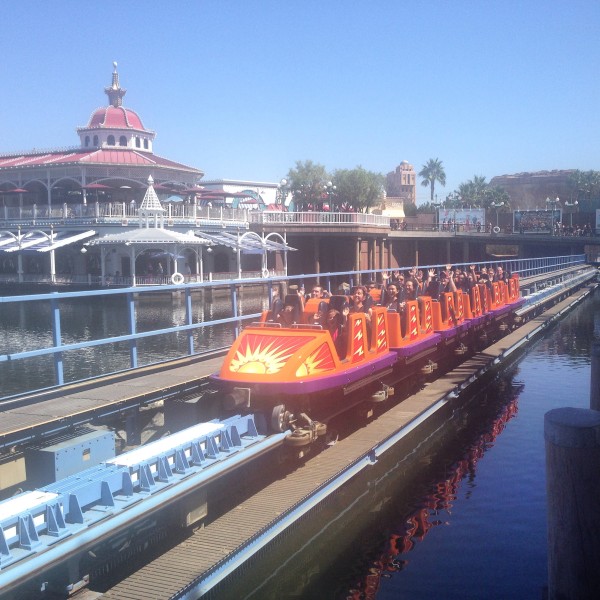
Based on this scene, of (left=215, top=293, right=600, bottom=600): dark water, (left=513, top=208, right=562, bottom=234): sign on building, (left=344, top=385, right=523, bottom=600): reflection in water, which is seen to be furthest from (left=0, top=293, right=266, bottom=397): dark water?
(left=513, top=208, right=562, bottom=234): sign on building

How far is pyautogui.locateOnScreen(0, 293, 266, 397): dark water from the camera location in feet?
61.8

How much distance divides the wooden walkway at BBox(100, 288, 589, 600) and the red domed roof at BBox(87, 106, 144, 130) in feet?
191

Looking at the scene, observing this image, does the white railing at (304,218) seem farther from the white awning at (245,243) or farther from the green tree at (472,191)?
the green tree at (472,191)

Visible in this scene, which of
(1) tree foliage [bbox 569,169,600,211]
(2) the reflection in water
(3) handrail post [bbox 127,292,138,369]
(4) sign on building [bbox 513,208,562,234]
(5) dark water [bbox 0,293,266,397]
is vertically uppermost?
(1) tree foliage [bbox 569,169,600,211]

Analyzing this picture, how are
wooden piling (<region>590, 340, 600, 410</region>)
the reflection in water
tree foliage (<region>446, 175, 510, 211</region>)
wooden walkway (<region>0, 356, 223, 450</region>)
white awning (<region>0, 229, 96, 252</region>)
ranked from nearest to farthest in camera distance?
wooden walkway (<region>0, 356, 223, 450</region>) < the reflection in water < wooden piling (<region>590, 340, 600, 410</region>) < white awning (<region>0, 229, 96, 252</region>) < tree foliage (<region>446, 175, 510, 211</region>)

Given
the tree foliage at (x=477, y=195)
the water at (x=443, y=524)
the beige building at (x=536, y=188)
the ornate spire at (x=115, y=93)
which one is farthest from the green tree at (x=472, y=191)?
the water at (x=443, y=524)

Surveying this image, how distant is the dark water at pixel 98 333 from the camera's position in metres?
18.8

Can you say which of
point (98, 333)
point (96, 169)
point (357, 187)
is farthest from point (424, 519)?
point (357, 187)

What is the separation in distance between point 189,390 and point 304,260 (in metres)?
46.2

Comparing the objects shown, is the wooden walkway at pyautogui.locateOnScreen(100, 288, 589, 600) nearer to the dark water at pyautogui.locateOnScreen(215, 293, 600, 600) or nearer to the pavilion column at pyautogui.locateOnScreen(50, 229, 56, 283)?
the dark water at pyautogui.locateOnScreen(215, 293, 600, 600)

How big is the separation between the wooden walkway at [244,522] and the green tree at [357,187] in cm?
7661

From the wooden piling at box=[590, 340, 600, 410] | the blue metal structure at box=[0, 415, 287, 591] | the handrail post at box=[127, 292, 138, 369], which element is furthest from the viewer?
the handrail post at box=[127, 292, 138, 369]

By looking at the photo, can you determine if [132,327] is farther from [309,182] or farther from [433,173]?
[433,173]

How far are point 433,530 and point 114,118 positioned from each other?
62.2 metres
